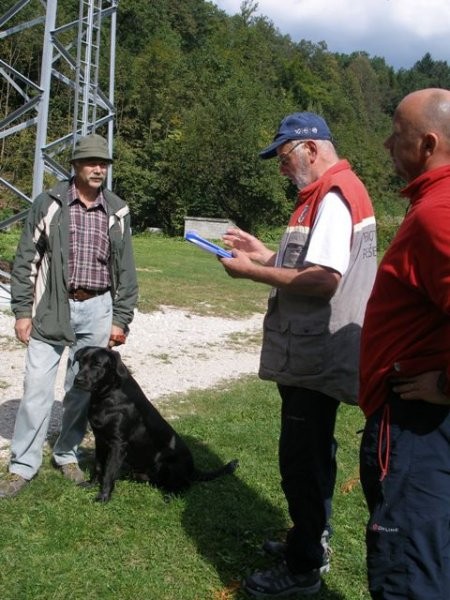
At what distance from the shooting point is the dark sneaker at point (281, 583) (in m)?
3.40

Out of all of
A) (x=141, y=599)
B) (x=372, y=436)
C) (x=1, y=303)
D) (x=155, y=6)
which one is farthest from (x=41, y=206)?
(x=155, y=6)

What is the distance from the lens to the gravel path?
6.80 m

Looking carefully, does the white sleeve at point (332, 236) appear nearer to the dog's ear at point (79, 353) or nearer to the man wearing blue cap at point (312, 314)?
the man wearing blue cap at point (312, 314)

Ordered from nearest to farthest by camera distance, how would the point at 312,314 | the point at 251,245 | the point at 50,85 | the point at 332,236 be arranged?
the point at 332,236, the point at 312,314, the point at 251,245, the point at 50,85

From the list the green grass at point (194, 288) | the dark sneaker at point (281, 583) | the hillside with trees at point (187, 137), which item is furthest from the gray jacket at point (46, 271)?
the hillside with trees at point (187, 137)

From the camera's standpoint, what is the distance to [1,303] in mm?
10117

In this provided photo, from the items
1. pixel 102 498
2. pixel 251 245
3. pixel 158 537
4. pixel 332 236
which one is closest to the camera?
pixel 332 236

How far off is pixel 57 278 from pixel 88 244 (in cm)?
32

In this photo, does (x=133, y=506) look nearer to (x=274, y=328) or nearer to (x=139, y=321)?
(x=274, y=328)

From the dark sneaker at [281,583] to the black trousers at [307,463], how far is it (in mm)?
100

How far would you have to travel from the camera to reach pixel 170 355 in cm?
884

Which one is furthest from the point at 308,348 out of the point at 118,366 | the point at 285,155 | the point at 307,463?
the point at 118,366

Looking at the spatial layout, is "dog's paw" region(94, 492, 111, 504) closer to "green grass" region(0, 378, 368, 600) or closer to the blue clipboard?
"green grass" region(0, 378, 368, 600)

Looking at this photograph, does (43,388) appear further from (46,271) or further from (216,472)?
(216,472)
